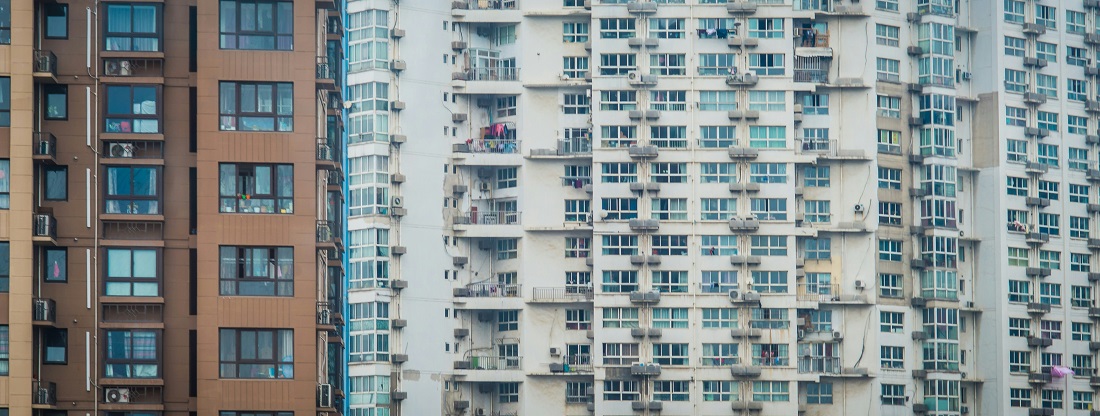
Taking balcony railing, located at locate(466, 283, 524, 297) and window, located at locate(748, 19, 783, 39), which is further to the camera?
window, located at locate(748, 19, 783, 39)

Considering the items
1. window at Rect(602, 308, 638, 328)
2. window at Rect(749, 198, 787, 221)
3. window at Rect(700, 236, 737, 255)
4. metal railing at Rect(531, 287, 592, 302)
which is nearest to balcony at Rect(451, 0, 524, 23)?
metal railing at Rect(531, 287, 592, 302)

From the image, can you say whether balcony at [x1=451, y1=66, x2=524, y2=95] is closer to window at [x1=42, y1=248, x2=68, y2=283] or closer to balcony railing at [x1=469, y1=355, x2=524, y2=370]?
balcony railing at [x1=469, y1=355, x2=524, y2=370]

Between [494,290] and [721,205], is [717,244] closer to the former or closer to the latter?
[721,205]

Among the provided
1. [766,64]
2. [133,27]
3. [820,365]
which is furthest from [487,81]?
[133,27]

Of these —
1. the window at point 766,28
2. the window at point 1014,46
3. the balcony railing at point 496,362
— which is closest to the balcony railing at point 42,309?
the balcony railing at point 496,362

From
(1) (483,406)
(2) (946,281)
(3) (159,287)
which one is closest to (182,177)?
Result: (3) (159,287)

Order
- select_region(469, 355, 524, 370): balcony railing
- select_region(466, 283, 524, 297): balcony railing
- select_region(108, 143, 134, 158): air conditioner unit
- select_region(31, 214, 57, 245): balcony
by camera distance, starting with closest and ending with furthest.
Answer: select_region(31, 214, 57, 245): balcony
select_region(108, 143, 134, 158): air conditioner unit
select_region(469, 355, 524, 370): balcony railing
select_region(466, 283, 524, 297): balcony railing
